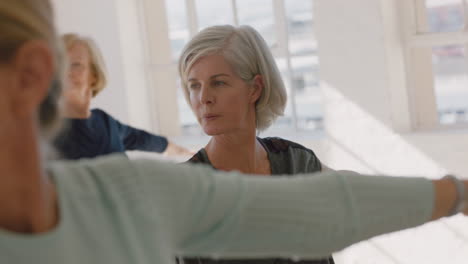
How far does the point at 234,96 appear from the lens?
8.96 ft

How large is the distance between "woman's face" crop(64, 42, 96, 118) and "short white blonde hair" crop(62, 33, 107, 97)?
2 cm

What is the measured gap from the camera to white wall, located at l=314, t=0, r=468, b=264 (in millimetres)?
4562

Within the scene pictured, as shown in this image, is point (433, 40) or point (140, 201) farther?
point (433, 40)

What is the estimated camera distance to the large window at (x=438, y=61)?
4711 millimetres

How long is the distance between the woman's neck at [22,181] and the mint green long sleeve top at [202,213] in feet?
0.09

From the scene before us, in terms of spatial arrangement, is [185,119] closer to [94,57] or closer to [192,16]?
[192,16]

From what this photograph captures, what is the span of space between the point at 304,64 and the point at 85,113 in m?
1.76

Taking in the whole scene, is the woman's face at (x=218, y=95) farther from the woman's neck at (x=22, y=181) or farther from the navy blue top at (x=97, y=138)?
the woman's neck at (x=22, y=181)

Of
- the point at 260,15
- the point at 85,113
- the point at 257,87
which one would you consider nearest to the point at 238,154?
the point at 257,87

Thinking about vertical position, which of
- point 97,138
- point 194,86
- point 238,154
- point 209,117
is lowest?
point 97,138

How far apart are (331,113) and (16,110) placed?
13.2ft

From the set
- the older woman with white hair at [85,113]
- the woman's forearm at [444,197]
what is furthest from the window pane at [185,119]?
the woman's forearm at [444,197]

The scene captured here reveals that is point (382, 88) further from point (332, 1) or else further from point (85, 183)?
point (85, 183)

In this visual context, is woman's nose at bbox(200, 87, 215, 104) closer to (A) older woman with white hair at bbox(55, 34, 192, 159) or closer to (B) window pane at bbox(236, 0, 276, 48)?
(A) older woman with white hair at bbox(55, 34, 192, 159)
